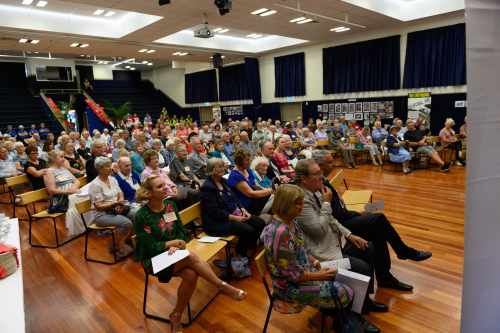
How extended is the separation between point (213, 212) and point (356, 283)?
1585 mm

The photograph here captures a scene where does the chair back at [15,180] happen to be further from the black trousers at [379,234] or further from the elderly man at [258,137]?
the elderly man at [258,137]

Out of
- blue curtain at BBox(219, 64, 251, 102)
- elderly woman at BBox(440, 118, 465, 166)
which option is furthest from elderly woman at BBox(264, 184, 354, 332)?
blue curtain at BBox(219, 64, 251, 102)

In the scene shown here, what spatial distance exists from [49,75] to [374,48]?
58.9ft

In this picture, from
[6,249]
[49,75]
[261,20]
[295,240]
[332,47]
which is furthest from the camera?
[49,75]

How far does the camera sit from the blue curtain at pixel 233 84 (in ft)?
51.2

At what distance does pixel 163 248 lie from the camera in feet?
8.16

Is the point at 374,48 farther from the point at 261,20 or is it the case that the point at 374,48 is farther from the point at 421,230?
the point at 421,230

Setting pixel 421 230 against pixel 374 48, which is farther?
pixel 374 48

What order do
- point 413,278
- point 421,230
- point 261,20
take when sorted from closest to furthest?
point 413,278 → point 421,230 → point 261,20

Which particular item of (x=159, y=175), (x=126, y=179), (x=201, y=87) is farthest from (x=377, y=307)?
(x=201, y=87)

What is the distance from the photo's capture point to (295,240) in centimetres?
199

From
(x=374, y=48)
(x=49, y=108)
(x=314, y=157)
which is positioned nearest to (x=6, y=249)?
(x=314, y=157)

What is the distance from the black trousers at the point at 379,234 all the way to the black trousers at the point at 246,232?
3.14 ft

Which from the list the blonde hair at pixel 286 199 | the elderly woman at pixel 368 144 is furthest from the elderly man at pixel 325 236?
the elderly woman at pixel 368 144
